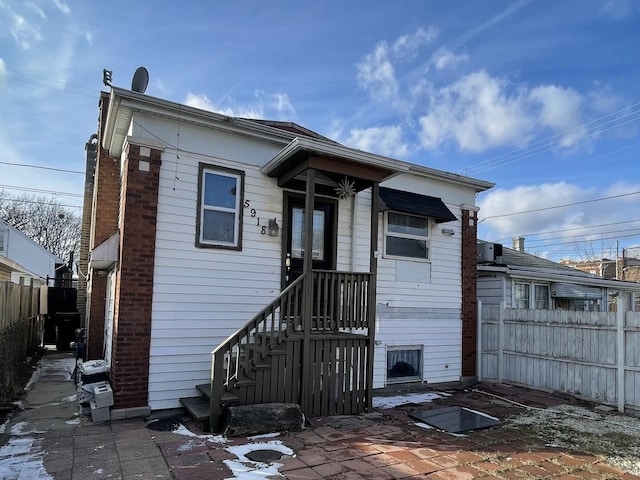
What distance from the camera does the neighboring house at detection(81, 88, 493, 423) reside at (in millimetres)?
5516

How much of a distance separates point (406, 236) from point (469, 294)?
2.06 metres

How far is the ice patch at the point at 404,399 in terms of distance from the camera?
6.69m

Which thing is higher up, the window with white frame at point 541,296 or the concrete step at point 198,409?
the window with white frame at point 541,296

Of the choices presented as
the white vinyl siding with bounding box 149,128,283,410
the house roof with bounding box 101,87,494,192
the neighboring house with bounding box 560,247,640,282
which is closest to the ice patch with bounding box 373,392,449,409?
the white vinyl siding with bounding box 149,128,283,410

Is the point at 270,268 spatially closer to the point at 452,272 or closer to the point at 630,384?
the point at 452,272

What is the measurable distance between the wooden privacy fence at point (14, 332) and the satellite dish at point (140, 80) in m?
4.11

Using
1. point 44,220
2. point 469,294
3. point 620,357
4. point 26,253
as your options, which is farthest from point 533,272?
point 44,220

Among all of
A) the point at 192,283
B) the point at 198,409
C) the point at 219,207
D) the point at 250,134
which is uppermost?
the point at 250,134

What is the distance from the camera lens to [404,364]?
26.3 feet

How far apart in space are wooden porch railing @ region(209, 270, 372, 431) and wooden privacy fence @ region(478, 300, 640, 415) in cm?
377

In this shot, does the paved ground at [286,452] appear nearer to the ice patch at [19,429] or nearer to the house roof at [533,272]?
the ice patch at [19,429]

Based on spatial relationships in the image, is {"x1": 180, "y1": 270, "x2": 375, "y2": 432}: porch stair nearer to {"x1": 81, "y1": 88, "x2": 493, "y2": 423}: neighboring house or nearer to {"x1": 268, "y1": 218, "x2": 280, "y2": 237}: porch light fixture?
{"x1": 81, "y1": 88, "x2": 493, "y2": 423}: neighboring house

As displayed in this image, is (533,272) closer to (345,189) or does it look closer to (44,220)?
(345,189)

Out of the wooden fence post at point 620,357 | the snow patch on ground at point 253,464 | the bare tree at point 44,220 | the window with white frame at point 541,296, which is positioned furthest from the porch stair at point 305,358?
the bare tree at point 44,220
